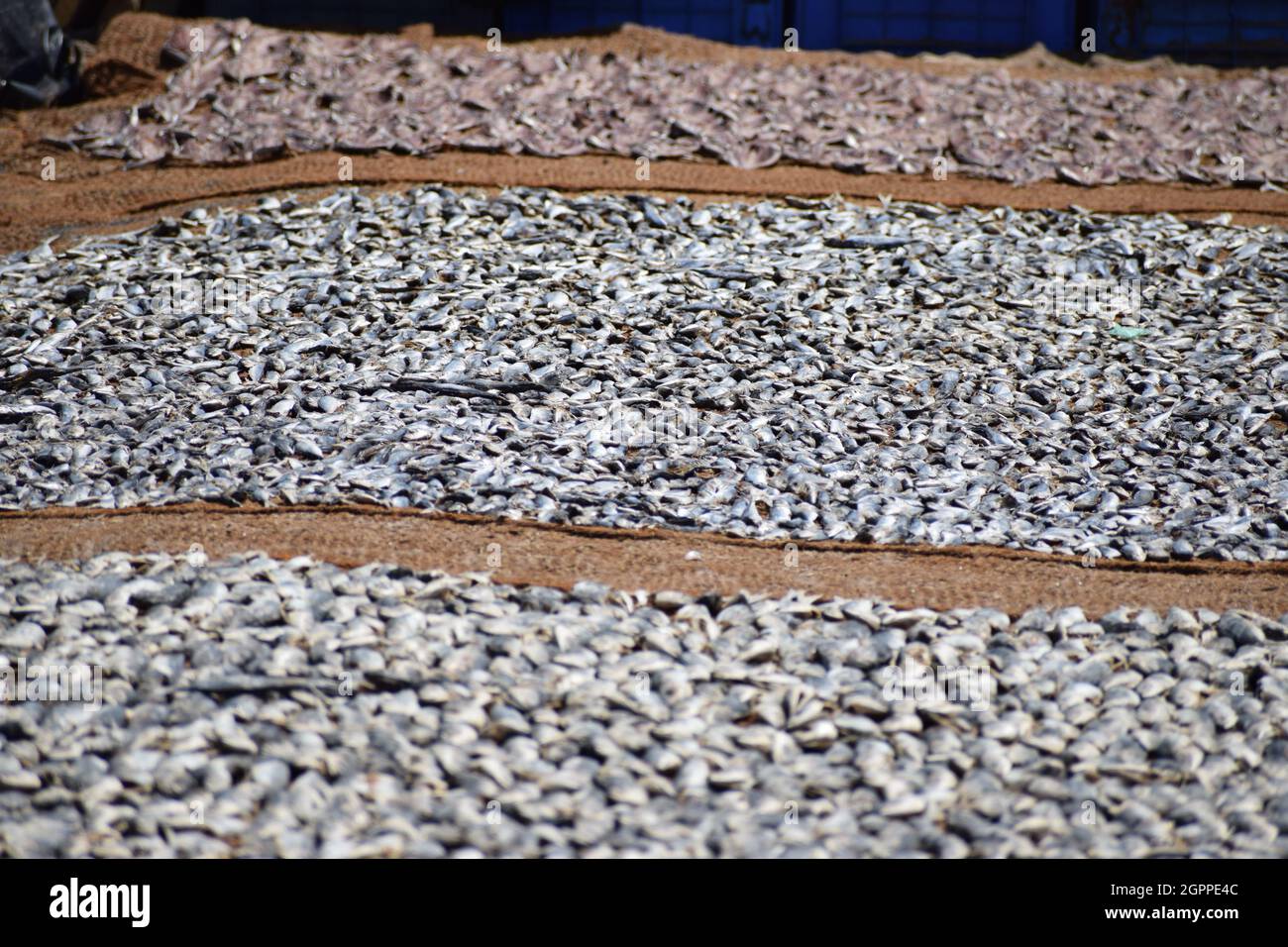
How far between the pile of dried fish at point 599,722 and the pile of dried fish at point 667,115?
4.77 m

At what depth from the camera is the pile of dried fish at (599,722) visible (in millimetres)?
2943

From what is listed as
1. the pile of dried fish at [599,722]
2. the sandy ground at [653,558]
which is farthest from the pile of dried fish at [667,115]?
the pile of dried fish at [599,722]

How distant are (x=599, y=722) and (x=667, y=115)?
19.6ft

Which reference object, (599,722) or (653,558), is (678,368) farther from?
(599,722)

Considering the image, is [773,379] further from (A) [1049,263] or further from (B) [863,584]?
(A) [1049,263]

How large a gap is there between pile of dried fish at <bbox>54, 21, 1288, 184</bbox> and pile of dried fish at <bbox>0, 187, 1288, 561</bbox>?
0.78 meters

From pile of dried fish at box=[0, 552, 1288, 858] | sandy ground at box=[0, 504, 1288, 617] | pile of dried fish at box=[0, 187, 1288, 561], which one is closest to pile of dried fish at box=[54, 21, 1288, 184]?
pile of dried fish at box=[0, 187, 1288, 561]

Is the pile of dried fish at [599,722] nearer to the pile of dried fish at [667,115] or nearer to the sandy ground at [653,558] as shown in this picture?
the sandy ground at [653,558]

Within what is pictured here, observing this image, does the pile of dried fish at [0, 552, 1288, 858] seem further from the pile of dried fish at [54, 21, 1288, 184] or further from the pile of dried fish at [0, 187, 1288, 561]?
the pile of dried fish at [54, 21, 1288, 184]

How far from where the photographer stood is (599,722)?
10.8 ft

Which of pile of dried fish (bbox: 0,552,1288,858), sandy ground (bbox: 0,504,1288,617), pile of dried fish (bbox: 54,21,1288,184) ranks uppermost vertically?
pile of dried fish (bbox: 54,21,1288,184)

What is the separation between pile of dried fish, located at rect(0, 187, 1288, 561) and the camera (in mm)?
4730
